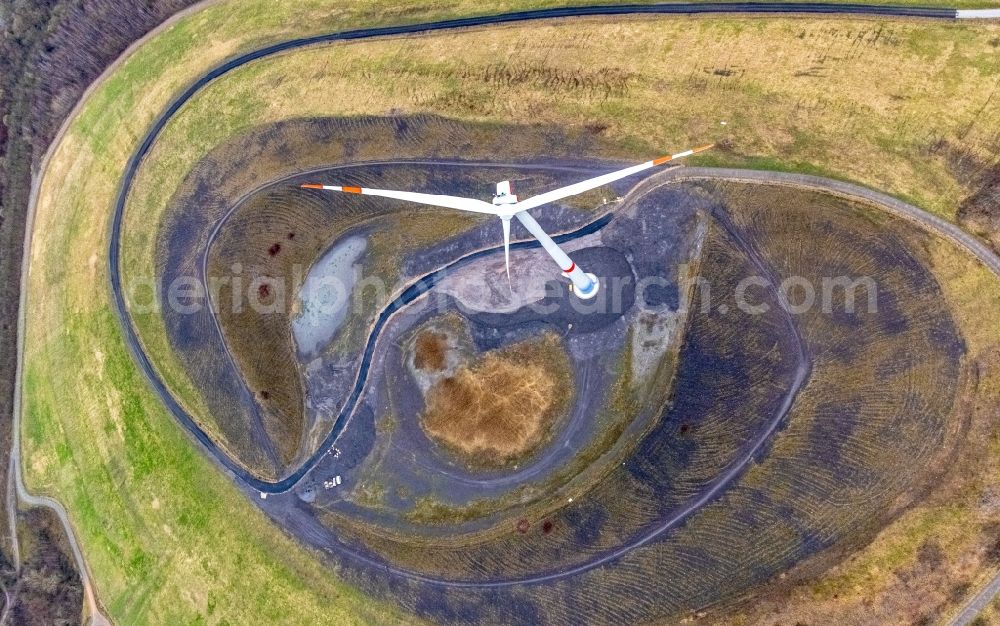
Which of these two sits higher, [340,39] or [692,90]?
[692,90]

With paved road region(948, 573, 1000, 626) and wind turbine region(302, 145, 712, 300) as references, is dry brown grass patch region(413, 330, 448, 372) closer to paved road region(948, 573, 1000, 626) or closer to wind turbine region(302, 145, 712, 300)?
wind turbine region(302, 145, 712, 300)

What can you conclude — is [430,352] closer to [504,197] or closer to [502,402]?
[502,402]

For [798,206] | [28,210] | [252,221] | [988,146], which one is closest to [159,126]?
[252,221]

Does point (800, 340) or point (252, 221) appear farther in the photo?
point (252, 221)

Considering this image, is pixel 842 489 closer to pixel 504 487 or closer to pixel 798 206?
pixel 798 206

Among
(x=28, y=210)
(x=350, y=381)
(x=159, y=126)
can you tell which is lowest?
(x=350, y=381)

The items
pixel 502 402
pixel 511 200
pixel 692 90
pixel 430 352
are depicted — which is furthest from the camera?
pixel 430 352

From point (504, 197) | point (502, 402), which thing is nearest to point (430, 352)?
point (502, 402)

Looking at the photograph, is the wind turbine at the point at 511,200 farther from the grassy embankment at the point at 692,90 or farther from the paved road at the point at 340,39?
the paved road at the point at 340,39
